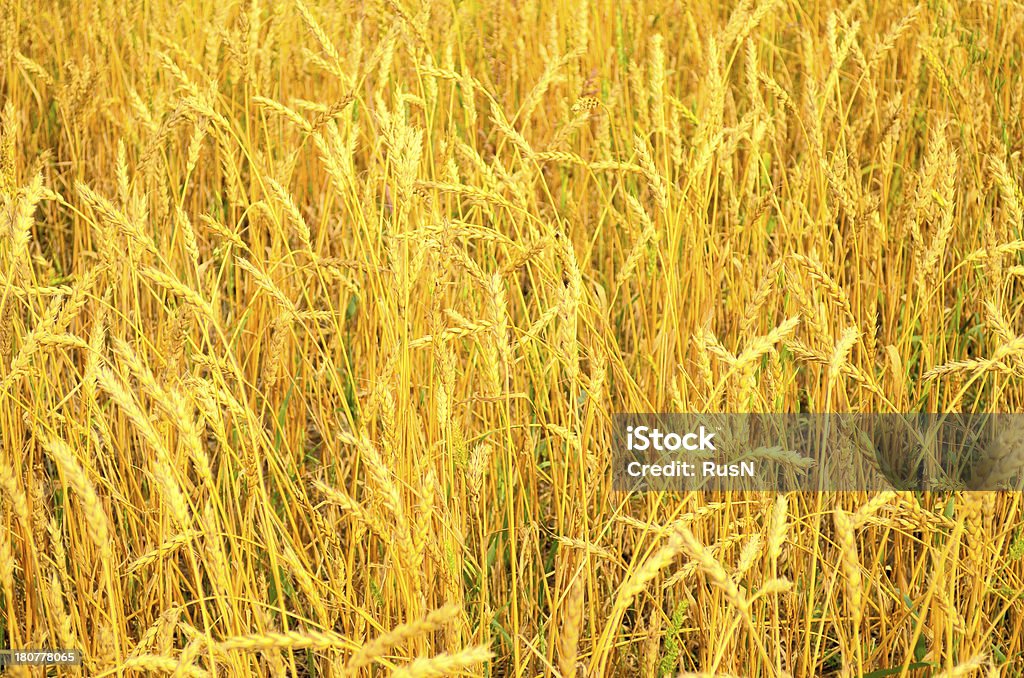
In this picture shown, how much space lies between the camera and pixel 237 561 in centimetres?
96

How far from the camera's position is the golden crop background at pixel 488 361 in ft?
3.09

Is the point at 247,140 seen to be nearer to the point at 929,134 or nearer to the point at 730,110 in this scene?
the point at 730,110

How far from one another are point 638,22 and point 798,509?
1.50 m

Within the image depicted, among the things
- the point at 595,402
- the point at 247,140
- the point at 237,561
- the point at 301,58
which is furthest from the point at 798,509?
the point at 301,58

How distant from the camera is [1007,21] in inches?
77.9

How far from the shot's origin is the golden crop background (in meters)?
0.94

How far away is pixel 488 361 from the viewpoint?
3.10ft

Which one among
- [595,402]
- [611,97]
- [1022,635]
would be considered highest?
[611,97]

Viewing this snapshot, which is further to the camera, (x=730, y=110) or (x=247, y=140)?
(x=730, y=110)

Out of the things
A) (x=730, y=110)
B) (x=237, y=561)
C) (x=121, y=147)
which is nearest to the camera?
(x=237, y=561)

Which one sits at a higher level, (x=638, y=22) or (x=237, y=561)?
(x=638, y=22)

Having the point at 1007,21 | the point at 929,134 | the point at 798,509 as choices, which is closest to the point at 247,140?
the point at 798,509

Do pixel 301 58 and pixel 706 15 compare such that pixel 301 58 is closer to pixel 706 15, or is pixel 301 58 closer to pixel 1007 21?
pixel 706 15

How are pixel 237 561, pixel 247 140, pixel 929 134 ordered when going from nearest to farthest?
pixel 237 561 < pixel 247 140 < pixel 929 134
